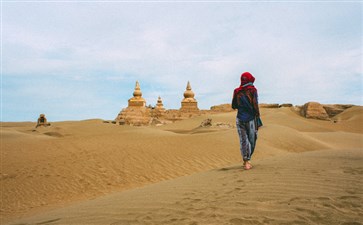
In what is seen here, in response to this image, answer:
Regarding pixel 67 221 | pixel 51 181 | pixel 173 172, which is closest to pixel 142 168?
pixel 173 172

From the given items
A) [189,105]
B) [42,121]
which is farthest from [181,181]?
[189,105]

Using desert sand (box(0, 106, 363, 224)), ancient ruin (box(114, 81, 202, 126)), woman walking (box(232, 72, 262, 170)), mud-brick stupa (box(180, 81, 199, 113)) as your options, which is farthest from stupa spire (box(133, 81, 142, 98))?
woman walking (box(232, 72, 262, 170))

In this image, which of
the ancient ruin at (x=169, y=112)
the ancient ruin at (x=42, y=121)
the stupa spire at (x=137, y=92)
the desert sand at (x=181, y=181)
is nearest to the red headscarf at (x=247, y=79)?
the desert sand at (x=181, y=181)

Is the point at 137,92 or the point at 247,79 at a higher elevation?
the point at 137,92

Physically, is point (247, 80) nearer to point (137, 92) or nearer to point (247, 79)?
point (247, 79)

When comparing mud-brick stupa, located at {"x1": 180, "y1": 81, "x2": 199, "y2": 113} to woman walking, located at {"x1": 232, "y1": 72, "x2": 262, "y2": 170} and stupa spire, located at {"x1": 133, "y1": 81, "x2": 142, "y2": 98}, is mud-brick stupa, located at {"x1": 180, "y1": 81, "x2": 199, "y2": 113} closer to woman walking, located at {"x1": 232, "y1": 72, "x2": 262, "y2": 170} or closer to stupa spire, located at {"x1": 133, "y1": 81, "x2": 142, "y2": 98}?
stupa spire, located at {"x1": 133, "y1": 81, "x2": 142, "y2": 98}

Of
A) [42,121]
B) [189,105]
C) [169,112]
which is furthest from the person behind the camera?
[189,105]

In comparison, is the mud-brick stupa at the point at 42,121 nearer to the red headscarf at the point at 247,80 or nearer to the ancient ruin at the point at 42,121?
the ancient ruin at the point at 42,121

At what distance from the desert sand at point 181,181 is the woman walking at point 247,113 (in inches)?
19.0

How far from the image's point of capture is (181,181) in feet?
19.7

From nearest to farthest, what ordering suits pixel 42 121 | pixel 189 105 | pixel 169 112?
pixel 42 121 < pixel 169 112 < pixel 189 105


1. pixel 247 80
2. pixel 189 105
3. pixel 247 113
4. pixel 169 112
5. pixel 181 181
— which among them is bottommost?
pixel 181 181

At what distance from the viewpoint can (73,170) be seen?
1020 cm

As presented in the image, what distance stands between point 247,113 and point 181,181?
1.85 m
